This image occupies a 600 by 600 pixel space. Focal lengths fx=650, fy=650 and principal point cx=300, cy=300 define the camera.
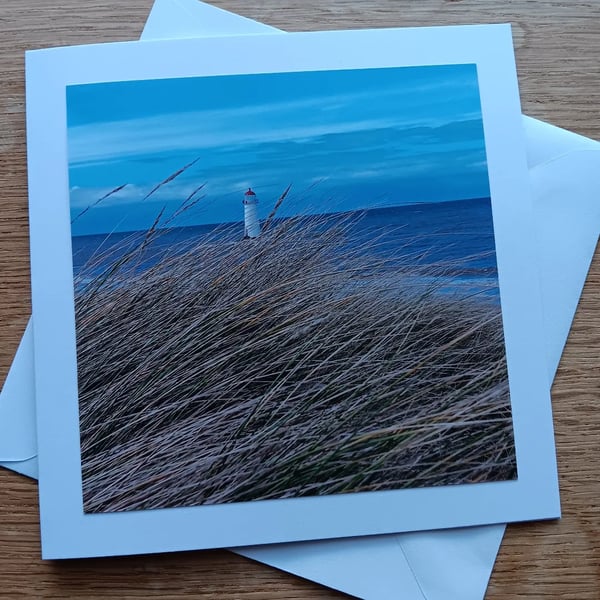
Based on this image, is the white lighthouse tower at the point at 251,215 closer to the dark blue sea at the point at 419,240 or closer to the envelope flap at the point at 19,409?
the dark blue sea at the point at 419,240

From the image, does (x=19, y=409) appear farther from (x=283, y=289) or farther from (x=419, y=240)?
(x=419, y=240)

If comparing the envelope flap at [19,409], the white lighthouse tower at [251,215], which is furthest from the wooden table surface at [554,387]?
the white lighthouse tower at [251,215]

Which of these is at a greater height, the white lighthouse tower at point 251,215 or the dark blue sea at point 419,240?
the white lighthouse tower at point 251,215

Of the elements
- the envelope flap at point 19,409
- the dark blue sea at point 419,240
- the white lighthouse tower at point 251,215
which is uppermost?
the white lighthouse tower at point 251,215

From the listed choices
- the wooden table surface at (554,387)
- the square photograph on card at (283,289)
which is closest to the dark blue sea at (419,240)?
the square photograph on card at (283,289)

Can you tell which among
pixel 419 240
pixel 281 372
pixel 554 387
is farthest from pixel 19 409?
pixel 554 387

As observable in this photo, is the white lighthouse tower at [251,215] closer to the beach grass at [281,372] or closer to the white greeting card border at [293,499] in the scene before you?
the beach grass at [281,372]

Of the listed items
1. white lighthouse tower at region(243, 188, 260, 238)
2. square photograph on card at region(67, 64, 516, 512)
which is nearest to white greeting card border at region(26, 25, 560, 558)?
square photograph on card at region(67, 64, 516, 512)

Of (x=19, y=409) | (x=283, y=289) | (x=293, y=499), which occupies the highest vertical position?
(x=283, y=289)

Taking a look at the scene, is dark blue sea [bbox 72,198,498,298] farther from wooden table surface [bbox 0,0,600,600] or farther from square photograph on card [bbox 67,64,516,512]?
wooden table surface [bbox 0,0,600,600]
